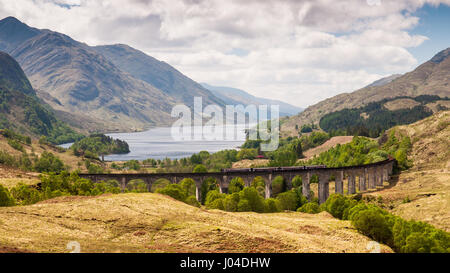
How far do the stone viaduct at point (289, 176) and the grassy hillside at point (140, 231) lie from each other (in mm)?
50591

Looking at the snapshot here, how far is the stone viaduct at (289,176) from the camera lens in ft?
346

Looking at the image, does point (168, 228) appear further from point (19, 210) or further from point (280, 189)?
point (280, 189)

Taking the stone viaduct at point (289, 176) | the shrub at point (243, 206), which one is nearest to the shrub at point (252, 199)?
the shrub at point (243, 206)

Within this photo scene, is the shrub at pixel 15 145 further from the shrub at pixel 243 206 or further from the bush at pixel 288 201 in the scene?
the shrub at pixel 243 206

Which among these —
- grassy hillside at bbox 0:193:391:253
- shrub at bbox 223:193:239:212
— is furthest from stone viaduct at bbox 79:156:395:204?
grassy hillside at bbox 0:193:391:253

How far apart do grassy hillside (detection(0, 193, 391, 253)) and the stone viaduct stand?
5059cm

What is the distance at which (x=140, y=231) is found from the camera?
4234 centimetres

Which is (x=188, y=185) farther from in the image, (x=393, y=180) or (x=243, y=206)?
(x=393, y=180)

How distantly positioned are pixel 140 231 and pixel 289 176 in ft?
272

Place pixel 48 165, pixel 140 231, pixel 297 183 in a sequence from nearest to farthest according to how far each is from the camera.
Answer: pixel 140 231 < pixel 297 183 < pixel 48 165

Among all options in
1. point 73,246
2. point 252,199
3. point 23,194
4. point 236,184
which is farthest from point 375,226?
point 236,184

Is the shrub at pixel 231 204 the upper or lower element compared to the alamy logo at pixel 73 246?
lower
